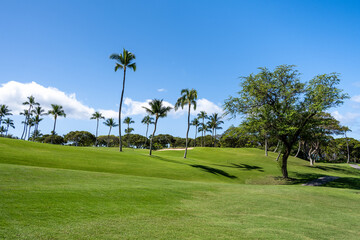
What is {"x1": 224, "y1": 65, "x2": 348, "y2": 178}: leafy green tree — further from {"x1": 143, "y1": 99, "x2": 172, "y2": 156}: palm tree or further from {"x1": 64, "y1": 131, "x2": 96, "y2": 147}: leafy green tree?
{"x1": 64, "y1": 131, "x2": 96, "y2": 147}: leafy green tree

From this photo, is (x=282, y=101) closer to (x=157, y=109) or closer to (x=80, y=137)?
(x=157, y=109)

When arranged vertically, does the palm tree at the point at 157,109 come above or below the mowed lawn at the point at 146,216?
above

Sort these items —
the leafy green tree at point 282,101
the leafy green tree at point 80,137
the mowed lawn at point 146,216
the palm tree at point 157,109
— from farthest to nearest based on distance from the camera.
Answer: the leafy green tree at point 80,137, the palm tree at point 157,109, the leafy green tree at point 282,101, the mowed lawn at point 146,216

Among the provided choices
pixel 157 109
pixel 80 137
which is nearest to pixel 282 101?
pixel 157 109

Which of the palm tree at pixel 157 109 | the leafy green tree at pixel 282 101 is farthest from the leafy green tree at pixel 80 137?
the leafy green tree at pixel 282 101

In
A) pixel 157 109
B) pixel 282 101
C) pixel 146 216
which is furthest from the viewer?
pixel 157 109

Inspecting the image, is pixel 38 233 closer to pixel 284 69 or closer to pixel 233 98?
pixel 233 98

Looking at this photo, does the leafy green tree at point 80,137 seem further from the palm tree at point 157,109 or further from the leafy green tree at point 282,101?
the leafy green tree at point 282,101

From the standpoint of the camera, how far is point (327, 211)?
12.8 metres

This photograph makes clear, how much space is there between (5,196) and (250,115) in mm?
29166

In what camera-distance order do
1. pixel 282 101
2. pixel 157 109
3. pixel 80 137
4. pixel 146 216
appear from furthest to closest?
pixel 80 137 < pixel 157 109 < pixel 282 101 < pixel 146 216

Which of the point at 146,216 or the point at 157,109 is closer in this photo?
the point at 146,216

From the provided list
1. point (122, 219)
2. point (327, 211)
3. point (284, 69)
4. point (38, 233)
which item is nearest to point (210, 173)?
point (284, 69)

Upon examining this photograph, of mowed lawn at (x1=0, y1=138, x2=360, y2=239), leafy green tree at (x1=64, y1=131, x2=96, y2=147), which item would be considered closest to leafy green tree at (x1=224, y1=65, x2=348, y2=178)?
mowed lawn at (x1=0, y1=138, x2=360, y2=239)
